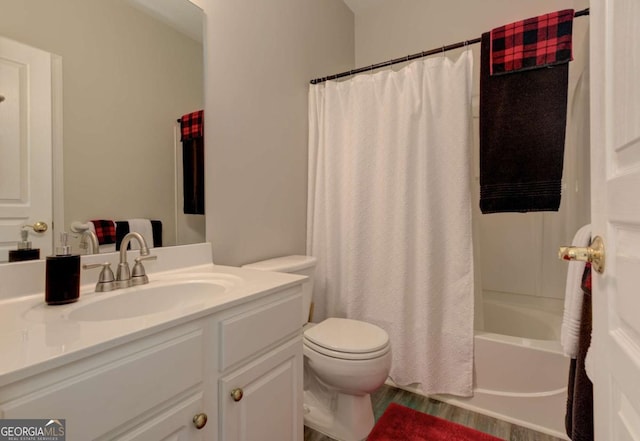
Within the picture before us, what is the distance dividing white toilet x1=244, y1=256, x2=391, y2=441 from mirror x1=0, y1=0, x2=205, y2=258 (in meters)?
0.60

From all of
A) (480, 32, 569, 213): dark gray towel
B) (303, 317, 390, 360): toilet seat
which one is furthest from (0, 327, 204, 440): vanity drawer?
(480, 32, 569, 213): dark gray towel

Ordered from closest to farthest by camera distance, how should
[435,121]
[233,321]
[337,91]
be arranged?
[233,321] < [435,121] < [337,91]

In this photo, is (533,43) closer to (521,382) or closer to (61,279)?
(521,382)

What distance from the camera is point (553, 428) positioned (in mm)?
1430

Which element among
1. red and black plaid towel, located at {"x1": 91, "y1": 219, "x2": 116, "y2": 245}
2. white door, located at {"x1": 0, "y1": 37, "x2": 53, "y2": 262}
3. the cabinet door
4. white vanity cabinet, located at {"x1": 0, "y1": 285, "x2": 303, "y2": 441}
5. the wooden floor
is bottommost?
the wooden floor

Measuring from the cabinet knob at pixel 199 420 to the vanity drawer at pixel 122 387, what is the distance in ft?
0.23

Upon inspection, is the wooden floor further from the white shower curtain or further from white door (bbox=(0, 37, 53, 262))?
white door (bbox=(0, 37, 53, 262))

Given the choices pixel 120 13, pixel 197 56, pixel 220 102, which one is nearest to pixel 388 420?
pixel 220 102

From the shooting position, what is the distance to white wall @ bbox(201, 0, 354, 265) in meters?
1.42

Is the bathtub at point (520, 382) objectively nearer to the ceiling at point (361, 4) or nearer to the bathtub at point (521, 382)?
the bathtub at point (521, 382)

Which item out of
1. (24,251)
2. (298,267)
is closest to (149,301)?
(24,251)

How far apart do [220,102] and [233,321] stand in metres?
1.03

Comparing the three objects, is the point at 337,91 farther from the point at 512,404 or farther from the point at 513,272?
the point at 512,404

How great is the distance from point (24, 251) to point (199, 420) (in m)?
0.70
